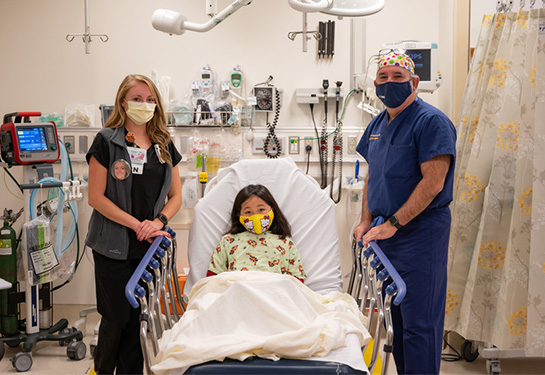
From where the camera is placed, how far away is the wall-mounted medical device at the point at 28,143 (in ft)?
11.4

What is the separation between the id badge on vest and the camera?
2.74m

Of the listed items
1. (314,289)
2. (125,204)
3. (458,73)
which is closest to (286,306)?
(314,289)

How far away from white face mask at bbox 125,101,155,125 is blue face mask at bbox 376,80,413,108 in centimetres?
103

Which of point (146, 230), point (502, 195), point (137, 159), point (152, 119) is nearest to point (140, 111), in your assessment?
point (152, 119)

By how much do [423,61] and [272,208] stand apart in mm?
1572

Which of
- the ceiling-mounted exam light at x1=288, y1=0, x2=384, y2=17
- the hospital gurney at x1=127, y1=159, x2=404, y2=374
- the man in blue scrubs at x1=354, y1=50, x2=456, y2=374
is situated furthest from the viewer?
the hospital gurney at x1=127, y1=159, x2=404, y2=374

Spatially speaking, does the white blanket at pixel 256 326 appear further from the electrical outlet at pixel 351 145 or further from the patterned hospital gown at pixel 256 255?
the electrical outlet at pixel 351 145

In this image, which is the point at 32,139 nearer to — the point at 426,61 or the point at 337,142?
the point at 337,142

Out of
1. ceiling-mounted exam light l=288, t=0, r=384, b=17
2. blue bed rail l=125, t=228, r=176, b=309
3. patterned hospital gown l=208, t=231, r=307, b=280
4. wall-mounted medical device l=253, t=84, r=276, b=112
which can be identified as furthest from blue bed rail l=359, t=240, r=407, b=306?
wall-mounted medical device l=253, t=84, r=276, b=112

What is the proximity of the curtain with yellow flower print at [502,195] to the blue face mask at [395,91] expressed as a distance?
33.7 inches

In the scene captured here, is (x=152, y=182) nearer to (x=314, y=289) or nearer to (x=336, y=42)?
(x=314, y=289)

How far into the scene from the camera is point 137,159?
108 inches

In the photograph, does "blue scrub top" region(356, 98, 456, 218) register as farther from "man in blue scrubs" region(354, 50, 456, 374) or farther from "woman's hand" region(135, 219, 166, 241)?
"woman's hand" region(135, 219, 166, 241)

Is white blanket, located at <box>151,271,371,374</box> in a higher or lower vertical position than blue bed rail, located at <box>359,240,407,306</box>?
lower
